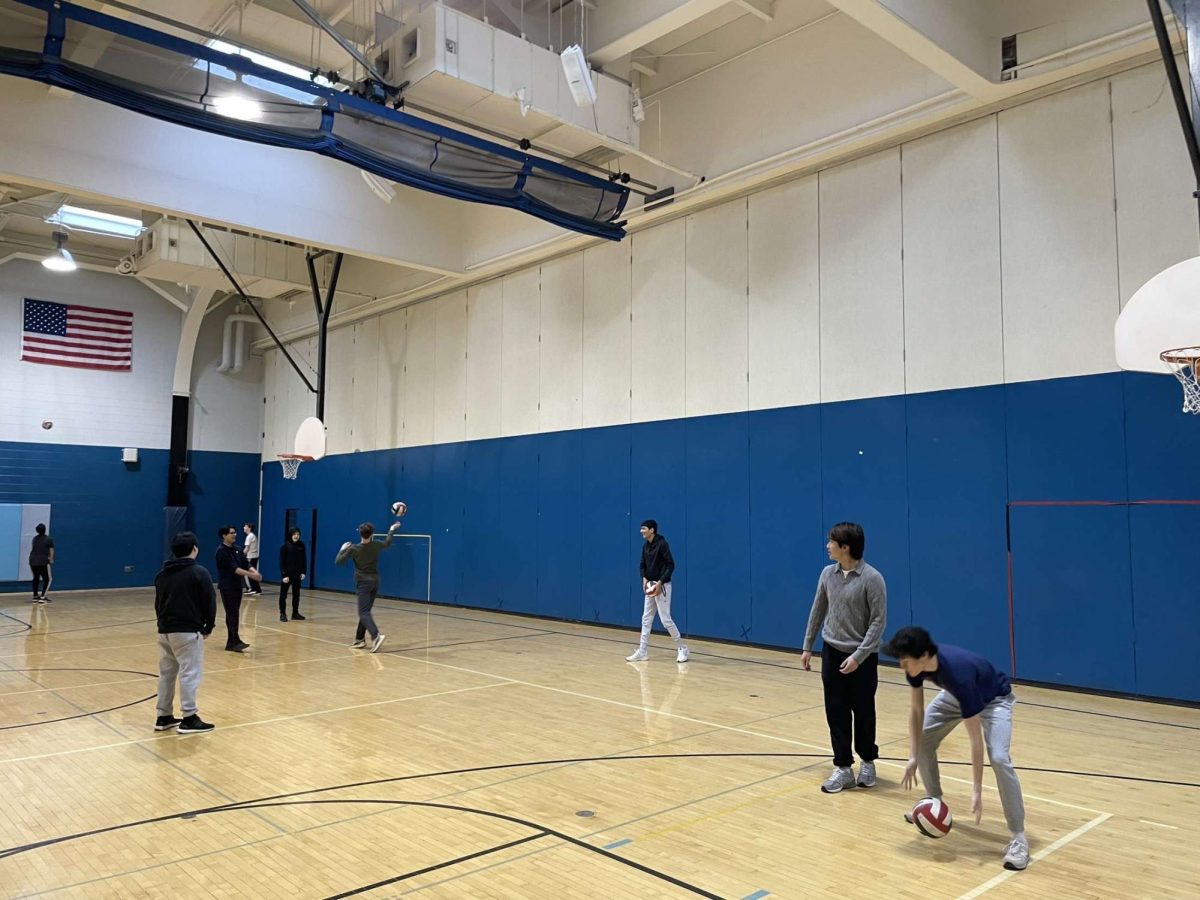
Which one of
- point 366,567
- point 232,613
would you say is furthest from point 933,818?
point 232,613

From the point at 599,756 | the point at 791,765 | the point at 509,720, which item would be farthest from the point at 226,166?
the point at 791,765

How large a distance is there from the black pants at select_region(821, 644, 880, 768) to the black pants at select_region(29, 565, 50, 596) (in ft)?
60.8

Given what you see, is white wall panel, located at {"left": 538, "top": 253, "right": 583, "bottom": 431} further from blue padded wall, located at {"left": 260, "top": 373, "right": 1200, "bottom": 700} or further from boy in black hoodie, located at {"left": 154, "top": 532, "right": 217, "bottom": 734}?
boy in black hoodie, located at {"left": 154, "top": 532, "right": 217, "bottom": 734}

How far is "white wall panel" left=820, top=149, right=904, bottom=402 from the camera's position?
34.8 feet

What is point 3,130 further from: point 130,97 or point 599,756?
point 599,756

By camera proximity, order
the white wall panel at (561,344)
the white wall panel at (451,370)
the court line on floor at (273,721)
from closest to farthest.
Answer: the court line on floor at (273,721), the white wall panel at (561,344), the white wall panel at (451,370)

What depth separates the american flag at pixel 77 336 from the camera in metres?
20.4

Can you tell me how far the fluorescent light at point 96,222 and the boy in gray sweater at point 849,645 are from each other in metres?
18.1

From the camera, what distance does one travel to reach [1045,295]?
9266mm

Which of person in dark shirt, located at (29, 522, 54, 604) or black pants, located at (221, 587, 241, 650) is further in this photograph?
person in dark shirt, located at (29, 522, 54, 604)

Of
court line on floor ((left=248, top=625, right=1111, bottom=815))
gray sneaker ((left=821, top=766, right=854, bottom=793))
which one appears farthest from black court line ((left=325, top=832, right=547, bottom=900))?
court line on floor ((left=248, top=625, right=1111, bottom=815))

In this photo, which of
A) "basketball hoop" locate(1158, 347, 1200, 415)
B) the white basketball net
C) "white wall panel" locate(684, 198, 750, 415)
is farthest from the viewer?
the white basketball net

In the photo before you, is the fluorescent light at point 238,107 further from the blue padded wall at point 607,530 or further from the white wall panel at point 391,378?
the white wall panel at point 391,378

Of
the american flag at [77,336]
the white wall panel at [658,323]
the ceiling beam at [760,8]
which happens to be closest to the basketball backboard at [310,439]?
the white wall panel at [658,323]
